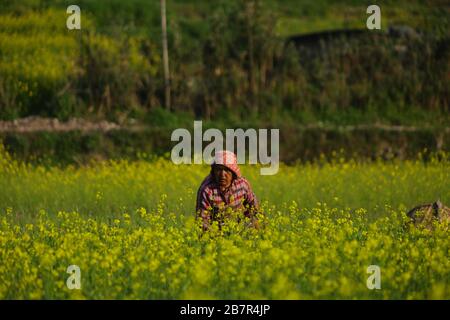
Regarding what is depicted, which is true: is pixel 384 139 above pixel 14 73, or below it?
below

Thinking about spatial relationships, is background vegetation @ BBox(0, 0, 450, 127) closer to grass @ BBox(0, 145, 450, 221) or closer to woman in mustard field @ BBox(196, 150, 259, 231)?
grass @ BBox(0, 145, 450, 221)

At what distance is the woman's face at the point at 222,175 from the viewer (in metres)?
9.21

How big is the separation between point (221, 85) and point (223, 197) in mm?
10435

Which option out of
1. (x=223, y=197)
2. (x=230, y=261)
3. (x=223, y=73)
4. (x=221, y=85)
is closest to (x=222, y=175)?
(x=223, y=197)

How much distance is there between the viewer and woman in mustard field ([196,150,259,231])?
9.28m

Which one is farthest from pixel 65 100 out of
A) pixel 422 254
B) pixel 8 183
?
pixel 422 254

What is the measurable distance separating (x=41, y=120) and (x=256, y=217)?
970 cm

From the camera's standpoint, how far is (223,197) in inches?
369

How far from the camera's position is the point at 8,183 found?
555 inches

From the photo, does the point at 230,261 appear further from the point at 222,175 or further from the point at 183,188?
the point at 183,188

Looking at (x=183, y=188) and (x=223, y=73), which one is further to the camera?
(x=223, y=73)

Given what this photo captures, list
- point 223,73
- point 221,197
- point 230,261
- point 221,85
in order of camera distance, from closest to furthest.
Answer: point 230,261, point 221,197, point 221,85, point 223,73
